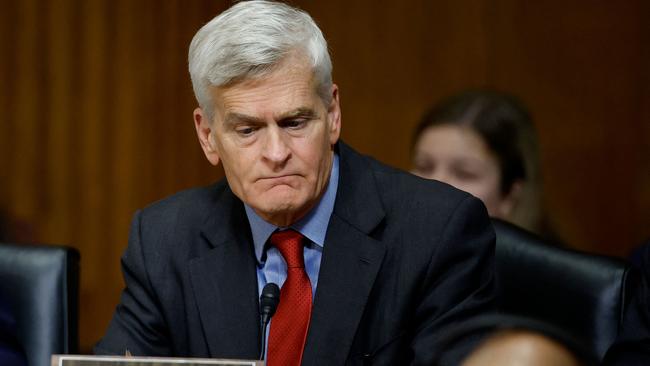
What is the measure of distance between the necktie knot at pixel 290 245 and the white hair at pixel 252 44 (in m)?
0.30

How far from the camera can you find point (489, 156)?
10.6ft

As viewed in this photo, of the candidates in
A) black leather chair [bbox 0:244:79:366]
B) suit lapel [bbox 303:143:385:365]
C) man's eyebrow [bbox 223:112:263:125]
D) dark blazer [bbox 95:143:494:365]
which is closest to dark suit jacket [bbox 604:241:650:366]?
dark blazer [bbox 95:143:494:365]

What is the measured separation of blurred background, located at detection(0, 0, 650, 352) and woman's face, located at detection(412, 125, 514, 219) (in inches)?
40.8

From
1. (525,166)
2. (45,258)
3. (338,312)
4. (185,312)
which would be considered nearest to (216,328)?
(185,312)

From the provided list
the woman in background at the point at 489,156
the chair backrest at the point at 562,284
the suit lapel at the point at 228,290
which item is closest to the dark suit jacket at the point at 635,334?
the chair backrest at the point at 562,284

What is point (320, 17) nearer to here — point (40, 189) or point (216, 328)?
point (40, 189)

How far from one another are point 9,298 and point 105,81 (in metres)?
1.85

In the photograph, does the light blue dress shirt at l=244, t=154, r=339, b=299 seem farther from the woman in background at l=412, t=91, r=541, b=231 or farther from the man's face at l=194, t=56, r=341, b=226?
the woman in background at l=412, t=91, r=541, b=231

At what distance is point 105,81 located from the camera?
4199 millimetres

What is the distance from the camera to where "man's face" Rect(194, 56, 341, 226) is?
6.71ft

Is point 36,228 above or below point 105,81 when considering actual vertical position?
below

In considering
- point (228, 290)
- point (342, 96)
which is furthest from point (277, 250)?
point (342, 96)

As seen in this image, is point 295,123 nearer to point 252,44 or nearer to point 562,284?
point 252,44

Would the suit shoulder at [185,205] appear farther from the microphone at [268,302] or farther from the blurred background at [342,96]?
the blurred background at [342,96]
